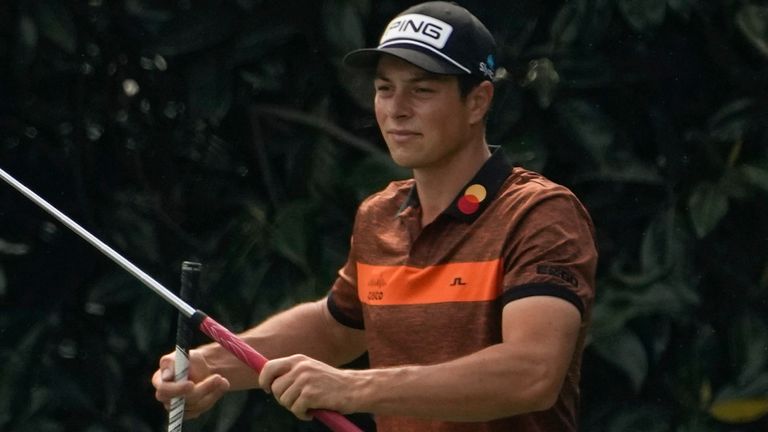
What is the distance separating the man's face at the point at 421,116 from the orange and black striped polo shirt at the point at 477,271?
0.32ft

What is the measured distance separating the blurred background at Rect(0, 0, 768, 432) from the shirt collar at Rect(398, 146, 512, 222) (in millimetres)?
908

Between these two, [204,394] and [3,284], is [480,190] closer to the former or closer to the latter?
[204,394]

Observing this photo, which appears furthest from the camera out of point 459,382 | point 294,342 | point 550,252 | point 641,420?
point 641,420

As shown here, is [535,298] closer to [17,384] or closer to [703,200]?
[703,200]

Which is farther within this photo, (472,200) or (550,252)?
(472,200)

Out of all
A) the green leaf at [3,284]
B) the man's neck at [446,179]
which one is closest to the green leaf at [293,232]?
the green leaf at [3,284]

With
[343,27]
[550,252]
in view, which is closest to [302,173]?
[343,27]

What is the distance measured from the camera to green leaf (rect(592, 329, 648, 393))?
599cm

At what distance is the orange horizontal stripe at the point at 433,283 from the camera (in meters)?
4.85

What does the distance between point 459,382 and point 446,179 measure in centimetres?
57

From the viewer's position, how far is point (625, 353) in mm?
5992

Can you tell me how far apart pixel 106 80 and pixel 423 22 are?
1459mm

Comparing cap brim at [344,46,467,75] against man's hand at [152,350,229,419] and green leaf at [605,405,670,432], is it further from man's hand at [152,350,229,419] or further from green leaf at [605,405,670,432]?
green leaf at [605,405,670,432]

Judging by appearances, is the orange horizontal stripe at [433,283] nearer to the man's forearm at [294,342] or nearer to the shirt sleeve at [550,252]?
the shirt sleeve at [550,252]
